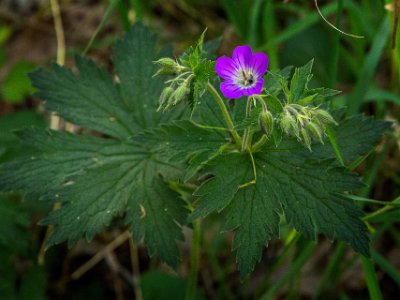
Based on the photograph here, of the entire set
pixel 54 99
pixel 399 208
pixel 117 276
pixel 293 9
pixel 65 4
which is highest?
pixel 65 4

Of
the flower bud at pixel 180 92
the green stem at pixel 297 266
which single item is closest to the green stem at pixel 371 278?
the green stem at pixel 297 266

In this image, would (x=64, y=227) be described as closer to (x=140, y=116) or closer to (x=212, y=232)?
(x=140, y=116)

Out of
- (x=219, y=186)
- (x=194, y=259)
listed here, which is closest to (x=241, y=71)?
(x=219, y=186)

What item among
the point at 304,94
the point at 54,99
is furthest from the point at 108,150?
the point at 304,94

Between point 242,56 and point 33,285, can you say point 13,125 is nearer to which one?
point 33,285

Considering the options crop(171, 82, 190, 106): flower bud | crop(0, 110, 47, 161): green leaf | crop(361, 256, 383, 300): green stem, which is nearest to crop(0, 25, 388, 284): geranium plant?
crop(171, 82, 190, 106): flower bud

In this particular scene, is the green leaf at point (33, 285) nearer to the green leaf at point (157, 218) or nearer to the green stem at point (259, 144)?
the green leaf at point (157, 218)
